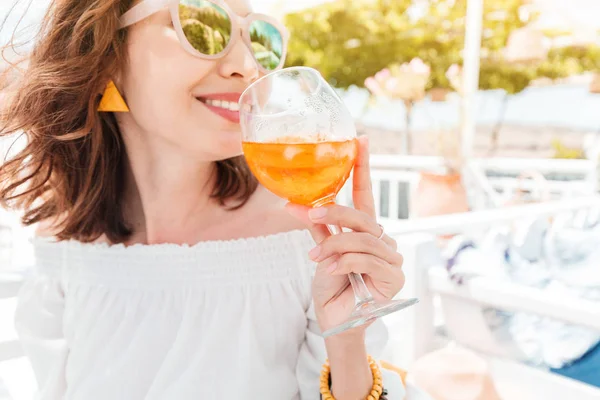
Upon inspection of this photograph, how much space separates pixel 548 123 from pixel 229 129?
13943 mm

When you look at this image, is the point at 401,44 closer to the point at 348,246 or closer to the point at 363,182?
the point at 363,182

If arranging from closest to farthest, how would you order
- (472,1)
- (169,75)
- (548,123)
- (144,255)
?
(169,75), (144,255), (472,1), (548,123)

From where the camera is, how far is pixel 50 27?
139 centimetres

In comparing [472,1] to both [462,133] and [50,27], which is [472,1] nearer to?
[462,133]

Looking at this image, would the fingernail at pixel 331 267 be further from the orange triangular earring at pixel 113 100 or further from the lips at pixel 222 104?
the orange triangular earring at pixel 113 100

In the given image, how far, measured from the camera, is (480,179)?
6203 millimetres

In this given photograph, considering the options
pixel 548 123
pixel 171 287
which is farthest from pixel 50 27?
pixel 548 123

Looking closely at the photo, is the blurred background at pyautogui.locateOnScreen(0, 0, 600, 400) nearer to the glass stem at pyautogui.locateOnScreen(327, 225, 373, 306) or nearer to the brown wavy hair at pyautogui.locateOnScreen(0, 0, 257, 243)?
the brown wavy hair at pyautogui.locateOnScreen(0, 0, 257, 243)

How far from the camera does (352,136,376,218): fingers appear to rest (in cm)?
107

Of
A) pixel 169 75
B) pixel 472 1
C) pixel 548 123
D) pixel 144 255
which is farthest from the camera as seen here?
pixel 548 123

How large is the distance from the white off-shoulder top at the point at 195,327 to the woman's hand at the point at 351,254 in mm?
246

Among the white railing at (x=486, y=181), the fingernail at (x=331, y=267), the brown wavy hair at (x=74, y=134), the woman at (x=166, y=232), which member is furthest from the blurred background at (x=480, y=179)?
the fingernail at (x=331, y=267)

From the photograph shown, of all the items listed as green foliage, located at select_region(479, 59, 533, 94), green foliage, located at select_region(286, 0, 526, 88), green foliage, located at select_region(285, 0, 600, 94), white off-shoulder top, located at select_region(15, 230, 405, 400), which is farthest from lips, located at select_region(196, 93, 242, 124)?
green foliage, located at select_region(479, 59, 533, 94)

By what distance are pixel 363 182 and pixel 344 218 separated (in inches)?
6.7
